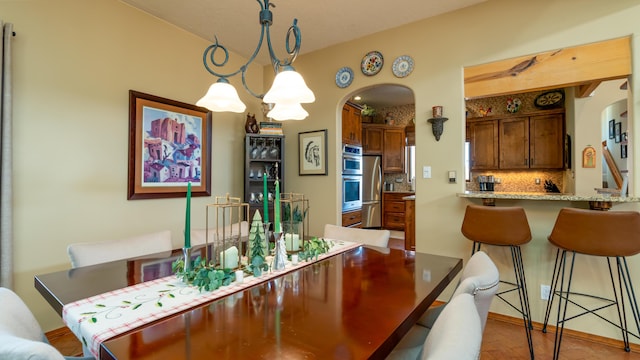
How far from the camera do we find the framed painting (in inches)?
138

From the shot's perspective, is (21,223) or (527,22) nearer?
(21,223)

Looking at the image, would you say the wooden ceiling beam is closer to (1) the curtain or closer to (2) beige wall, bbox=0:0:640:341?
(2) beige wall, bbox=0:0:640:341

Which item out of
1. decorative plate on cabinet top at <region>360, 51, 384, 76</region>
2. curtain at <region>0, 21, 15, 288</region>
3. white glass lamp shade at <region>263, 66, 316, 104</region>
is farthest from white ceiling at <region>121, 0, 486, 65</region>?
white glass lamp shade at <region>263, 66, 316, 104</region>

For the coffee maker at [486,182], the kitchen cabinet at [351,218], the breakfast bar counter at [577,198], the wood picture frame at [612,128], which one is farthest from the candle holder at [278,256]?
the wood picture frame at [612,128]

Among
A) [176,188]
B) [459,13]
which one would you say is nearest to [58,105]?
[176,188]

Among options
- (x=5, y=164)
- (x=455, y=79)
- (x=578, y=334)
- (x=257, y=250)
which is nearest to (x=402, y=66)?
(x=455, y=79)

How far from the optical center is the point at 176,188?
2.99 meters

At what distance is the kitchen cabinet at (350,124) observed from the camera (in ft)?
13.8

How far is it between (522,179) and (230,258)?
543 cm

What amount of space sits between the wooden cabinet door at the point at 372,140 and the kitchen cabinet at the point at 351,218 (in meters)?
1.74

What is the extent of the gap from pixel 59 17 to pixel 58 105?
67 cm

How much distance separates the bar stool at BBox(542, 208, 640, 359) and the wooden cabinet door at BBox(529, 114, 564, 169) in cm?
302

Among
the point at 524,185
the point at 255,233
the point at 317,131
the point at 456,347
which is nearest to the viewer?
the point at 456,347

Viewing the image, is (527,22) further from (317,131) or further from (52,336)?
(52,336)
